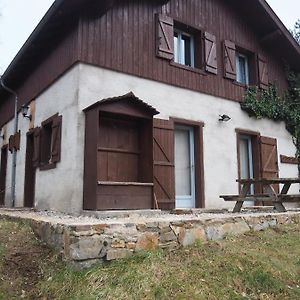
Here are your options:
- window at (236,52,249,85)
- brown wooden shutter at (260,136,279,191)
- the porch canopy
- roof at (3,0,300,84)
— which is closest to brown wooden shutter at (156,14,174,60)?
roof at (3,0,300,84)

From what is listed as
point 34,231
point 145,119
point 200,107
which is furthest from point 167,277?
point 200,107

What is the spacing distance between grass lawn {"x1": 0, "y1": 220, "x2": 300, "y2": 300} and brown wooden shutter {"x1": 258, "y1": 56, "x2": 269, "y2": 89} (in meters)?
6.91

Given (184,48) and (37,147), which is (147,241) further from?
(184,48)

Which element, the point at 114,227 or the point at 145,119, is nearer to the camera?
the point at 114,227

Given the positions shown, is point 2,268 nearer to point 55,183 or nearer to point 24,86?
point 55,183

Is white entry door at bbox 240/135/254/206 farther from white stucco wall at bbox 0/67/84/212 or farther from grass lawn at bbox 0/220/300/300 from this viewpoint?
grass lawn at bbox 0/220/300/300

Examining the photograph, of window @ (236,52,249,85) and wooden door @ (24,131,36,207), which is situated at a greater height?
window @ (236,52,249,85)

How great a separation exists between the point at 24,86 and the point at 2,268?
24.7 ft

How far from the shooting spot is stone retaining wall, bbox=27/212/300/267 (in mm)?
3906

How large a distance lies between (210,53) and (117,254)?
6.80 m

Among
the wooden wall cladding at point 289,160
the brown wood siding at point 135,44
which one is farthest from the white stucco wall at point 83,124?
the brown wood siding at point 135,44

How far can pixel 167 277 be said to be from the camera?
3785 millimetres

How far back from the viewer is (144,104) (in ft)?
23.4

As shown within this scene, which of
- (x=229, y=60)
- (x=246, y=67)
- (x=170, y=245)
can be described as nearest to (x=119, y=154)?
(x=170, y=245)
